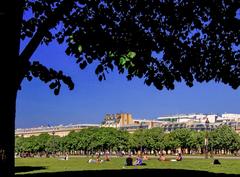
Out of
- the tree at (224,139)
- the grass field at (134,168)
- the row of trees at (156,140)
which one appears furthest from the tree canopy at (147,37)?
the tree at (224,139)

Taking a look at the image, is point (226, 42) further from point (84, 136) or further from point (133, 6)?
point (84, 136)

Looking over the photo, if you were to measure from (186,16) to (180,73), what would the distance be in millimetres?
1470

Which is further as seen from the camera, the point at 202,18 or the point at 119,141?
the point at 119,141

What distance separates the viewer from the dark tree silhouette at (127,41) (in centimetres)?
1030

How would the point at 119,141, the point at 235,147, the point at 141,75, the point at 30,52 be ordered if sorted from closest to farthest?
the point at 30,52 < the point at 141,75 < the point at 235,147 < the point at 119,141

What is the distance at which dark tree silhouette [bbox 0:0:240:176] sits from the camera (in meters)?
10.3

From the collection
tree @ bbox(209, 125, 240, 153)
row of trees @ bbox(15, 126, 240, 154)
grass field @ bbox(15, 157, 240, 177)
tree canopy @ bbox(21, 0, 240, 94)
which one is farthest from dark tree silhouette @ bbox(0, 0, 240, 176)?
tree @ bbox(209, 125, 240, 153)

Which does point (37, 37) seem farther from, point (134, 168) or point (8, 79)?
point (134, 168)

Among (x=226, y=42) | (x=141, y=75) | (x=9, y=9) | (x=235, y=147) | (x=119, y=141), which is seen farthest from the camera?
(x=119, y=141)

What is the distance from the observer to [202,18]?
13.9 meters

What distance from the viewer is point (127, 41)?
12078 millimetres

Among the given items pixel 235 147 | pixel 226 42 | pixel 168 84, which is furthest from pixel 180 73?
pixel 235 147

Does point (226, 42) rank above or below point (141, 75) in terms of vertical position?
above

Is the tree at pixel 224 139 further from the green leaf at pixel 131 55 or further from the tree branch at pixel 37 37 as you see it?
the green leaf at pixel 131 55
